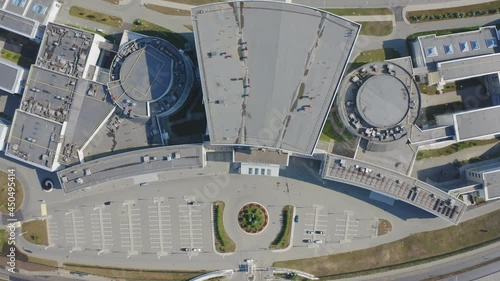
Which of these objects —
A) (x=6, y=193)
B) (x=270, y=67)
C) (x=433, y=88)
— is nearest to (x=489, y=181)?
(x=433, y=88)

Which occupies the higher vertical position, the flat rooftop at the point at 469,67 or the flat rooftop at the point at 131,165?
the flat rooftop at the point at 469,67

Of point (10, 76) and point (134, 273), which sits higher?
point (10, 76)

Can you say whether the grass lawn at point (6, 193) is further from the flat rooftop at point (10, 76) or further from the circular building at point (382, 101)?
the circular building at point (382, 101)

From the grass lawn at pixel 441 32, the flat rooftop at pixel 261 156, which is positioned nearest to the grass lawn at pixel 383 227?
the flat rooftop at pixel 261 156

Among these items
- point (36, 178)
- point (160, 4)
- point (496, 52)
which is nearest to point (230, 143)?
point (160, 4)

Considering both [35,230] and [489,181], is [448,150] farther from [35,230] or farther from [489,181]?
[35,230]
